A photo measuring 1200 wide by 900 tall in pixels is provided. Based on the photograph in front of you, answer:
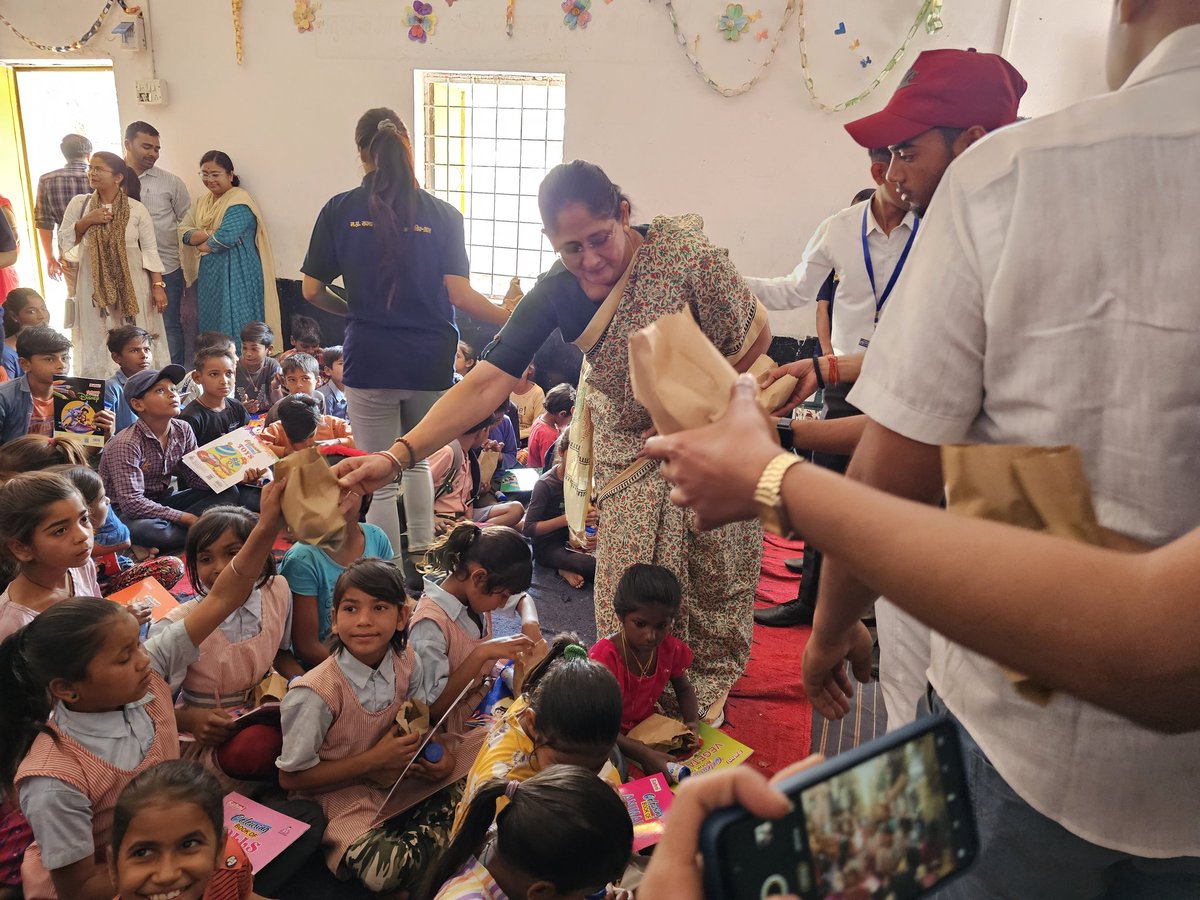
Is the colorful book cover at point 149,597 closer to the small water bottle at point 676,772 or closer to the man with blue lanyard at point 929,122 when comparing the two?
the small water bottle at point 676,772

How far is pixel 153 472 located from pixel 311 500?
7.87 ft

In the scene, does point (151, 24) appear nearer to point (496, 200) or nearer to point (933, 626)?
point (496, 200)

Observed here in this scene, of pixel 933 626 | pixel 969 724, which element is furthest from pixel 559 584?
pixel 933 626

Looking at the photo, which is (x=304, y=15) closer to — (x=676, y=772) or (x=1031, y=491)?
(x=676, y=772)

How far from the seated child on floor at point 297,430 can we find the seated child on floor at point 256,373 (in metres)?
1.22

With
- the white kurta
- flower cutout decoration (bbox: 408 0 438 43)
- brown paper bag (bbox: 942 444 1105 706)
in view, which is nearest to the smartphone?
brown paper bag (bbox: 942 444 1105 706)

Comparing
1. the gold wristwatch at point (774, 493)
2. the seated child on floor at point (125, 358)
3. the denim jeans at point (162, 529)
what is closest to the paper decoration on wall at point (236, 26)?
the seated child on floor at point (125, 358)

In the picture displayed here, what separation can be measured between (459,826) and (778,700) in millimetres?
1485

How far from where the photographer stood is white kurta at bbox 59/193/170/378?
4.98 metres

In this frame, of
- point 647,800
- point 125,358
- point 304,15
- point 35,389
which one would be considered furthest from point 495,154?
point 647,800

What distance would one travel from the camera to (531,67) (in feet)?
17.2

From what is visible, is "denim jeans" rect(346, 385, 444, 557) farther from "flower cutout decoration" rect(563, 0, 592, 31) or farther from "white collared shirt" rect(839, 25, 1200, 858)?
"flower cutout decoration" rect(563, 0, 592, 31)

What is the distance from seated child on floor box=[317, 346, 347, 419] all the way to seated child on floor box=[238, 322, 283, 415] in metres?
0.28

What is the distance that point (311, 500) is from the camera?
4.12 feet
